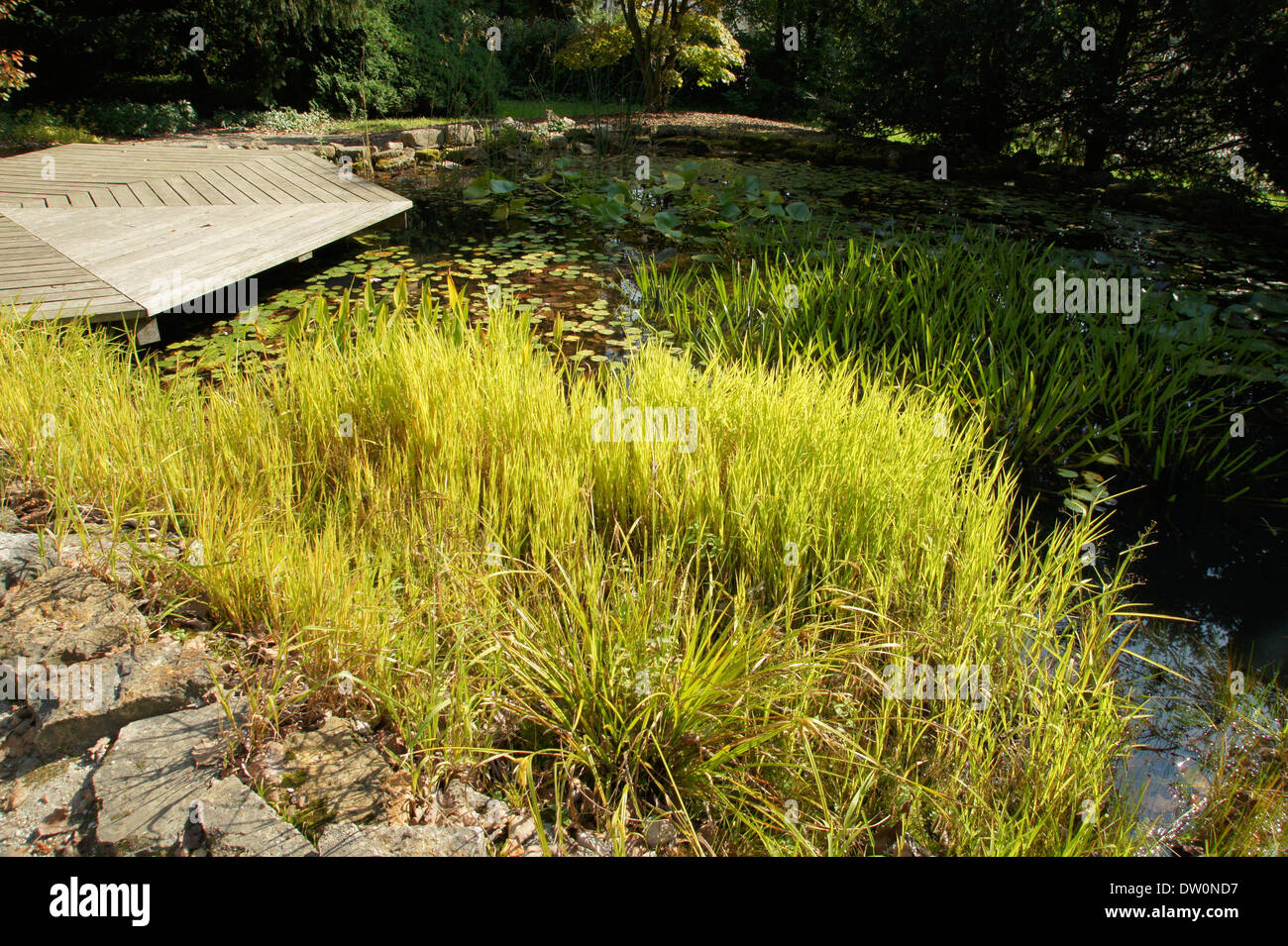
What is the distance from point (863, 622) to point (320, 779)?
1312mm

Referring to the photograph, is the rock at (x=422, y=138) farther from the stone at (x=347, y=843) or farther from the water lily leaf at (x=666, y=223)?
the stone at (x=347, y=843)

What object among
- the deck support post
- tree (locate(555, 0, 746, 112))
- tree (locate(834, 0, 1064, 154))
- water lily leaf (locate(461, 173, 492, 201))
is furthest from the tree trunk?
the deck support post

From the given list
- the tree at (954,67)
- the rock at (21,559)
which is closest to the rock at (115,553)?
the rock at (21,559)

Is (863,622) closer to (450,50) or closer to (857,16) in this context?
(857,16)

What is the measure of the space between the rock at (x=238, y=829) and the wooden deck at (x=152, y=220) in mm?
2607

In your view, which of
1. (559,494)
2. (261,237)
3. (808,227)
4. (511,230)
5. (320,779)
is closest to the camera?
(320,779)

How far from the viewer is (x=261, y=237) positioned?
436 cm

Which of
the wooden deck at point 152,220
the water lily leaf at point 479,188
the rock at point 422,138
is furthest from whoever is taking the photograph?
the rock at point 422,138

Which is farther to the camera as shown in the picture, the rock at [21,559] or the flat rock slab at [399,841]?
the rock at [21,559]

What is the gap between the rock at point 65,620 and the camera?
5.34 feet

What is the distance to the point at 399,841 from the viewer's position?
129 cm

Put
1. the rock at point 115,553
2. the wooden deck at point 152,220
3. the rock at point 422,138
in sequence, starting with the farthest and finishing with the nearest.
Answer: the rock at point 422,138 < the wooden deck at point 152,220 < the rock at point 115,553

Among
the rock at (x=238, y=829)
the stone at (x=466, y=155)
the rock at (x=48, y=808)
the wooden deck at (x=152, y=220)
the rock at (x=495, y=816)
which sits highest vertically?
the stone at (x=466, y=155)
